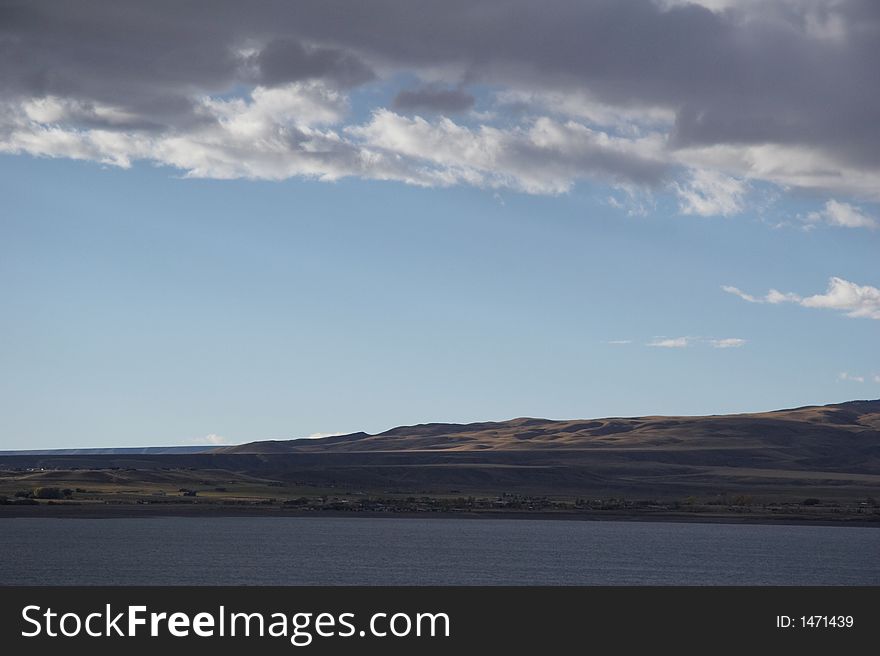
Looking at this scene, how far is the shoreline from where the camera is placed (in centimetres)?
13688

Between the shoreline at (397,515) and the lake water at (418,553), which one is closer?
the lake water at (418,553)

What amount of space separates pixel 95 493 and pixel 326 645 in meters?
114

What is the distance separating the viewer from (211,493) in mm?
173750

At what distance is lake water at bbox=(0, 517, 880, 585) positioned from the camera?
85.2 meters

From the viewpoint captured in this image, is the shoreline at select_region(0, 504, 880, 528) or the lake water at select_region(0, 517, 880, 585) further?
the shoreline at select_region(0, 504, 880, 528)

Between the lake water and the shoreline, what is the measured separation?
2833mm

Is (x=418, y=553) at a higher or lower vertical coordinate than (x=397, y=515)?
lower

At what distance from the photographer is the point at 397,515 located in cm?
14988

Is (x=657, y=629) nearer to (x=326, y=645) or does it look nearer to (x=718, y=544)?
(x=326, y=645)

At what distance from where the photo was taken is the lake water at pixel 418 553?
85250mm

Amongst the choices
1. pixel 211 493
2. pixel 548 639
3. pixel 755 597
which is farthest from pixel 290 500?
pixel 548 639

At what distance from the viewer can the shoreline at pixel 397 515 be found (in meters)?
137

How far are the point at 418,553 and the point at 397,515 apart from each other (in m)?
47.1

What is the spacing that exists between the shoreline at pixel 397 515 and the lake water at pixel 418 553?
2833 mm
